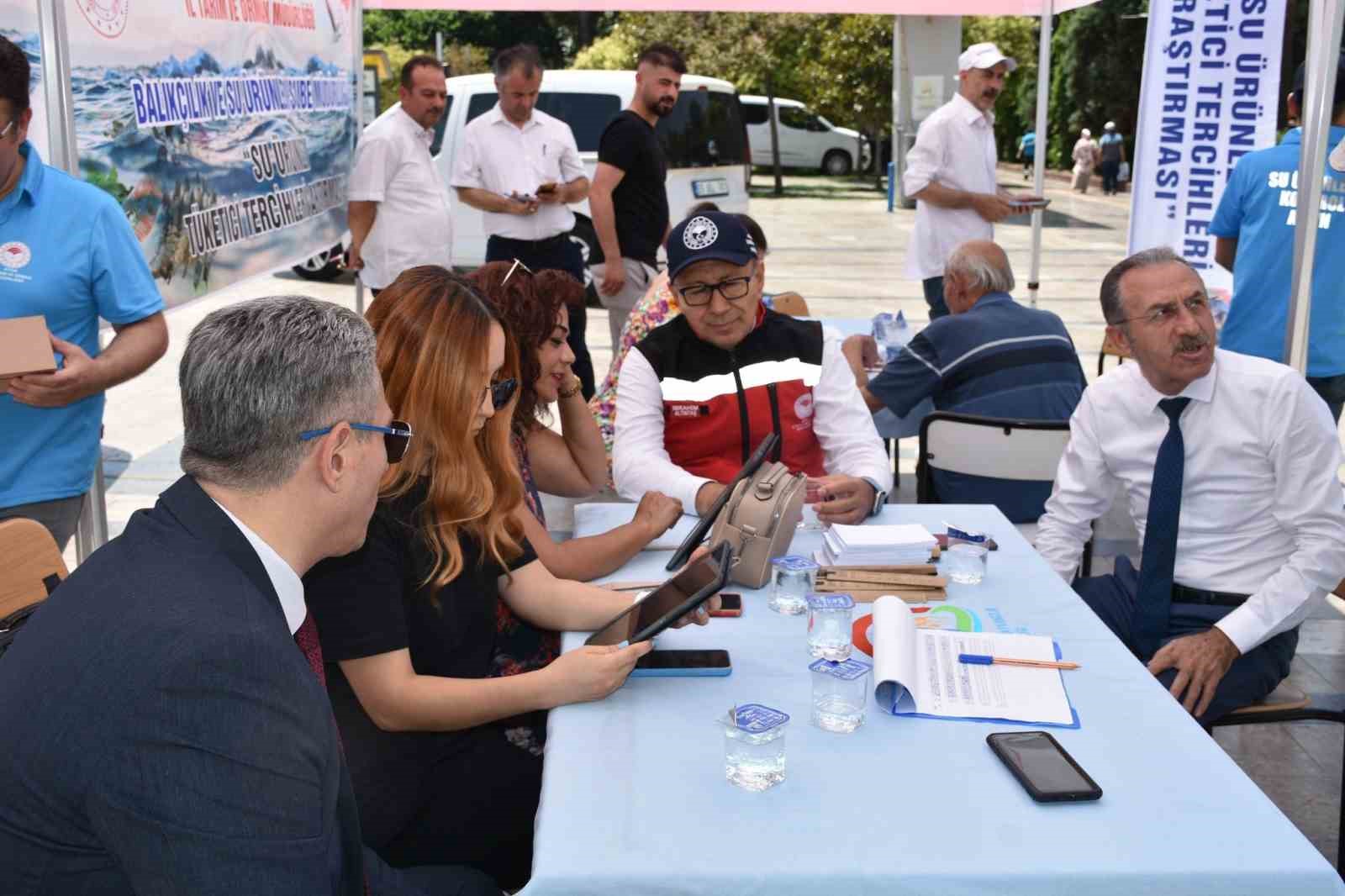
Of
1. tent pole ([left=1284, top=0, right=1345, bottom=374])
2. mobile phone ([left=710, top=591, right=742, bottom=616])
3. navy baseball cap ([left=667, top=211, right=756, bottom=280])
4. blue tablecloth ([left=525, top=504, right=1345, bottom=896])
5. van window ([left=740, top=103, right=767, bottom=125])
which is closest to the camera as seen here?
blue tablecloth ([left=525, top=504, right=1345, bottom=896])

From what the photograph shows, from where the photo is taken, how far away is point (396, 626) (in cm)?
192

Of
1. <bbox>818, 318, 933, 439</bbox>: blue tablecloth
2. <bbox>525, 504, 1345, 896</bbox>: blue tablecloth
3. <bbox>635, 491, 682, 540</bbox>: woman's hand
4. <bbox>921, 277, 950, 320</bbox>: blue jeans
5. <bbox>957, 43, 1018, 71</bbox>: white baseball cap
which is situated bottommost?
<bbox>818, 318, 933, 439</bbox>: blue tablecloth

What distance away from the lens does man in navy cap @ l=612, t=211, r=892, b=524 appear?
3.09 meters

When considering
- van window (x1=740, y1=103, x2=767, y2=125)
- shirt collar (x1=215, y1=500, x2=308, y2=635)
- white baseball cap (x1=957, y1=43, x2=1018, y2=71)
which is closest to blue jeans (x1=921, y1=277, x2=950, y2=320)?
white baseball cap (x1=957, y1=43, x2=1018, y2=71)

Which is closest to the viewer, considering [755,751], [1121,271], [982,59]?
[755,751]

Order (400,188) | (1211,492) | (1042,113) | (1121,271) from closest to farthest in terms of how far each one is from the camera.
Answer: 1. (1211,492)
2. (1121,271)
3. (400,188)
4. (1042,113)

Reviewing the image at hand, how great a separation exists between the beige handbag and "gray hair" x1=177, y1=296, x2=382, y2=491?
116 cm

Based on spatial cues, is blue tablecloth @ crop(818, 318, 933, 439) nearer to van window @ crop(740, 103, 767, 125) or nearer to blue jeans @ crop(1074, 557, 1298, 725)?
blue jeans @ crop(1074, 557, 1298, 725)

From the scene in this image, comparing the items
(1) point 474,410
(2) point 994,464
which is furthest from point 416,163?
(1) point 474,410

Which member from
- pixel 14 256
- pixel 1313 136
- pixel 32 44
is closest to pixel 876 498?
pixel 1313 136

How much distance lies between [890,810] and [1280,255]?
3.74 meters

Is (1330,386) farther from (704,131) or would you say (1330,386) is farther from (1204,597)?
(704,131)

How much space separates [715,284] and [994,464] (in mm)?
1030

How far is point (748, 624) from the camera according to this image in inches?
89.5
